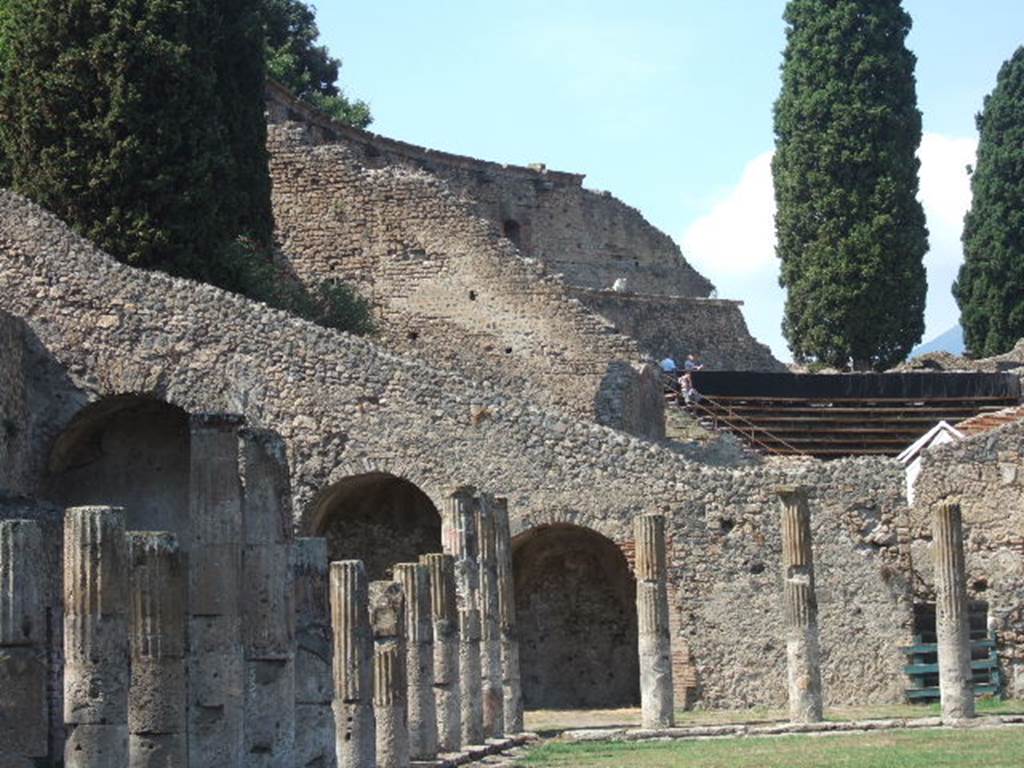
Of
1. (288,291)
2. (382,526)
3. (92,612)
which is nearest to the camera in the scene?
(92,612)

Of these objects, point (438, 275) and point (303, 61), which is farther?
point (303, 61)

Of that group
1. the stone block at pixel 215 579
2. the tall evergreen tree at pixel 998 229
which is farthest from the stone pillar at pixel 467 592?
the tall evergreen tree at pixel 998 229

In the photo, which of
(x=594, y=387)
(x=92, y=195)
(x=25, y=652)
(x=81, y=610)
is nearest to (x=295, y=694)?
(x=81, y=610)

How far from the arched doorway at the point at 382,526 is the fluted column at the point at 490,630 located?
4.73 m

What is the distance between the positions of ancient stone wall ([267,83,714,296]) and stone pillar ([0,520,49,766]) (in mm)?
39391

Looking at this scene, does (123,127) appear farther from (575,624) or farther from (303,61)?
(303,61)

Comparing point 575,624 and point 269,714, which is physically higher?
point 575,624

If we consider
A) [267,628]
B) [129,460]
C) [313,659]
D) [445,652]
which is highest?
[129,460]

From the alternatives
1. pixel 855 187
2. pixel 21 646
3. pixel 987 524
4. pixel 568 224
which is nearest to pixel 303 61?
pixel 568 224

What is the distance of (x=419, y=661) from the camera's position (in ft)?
90.9

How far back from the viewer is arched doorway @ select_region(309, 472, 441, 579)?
37875mm

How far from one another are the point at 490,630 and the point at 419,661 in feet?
14.9

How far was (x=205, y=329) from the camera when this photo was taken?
35812mm

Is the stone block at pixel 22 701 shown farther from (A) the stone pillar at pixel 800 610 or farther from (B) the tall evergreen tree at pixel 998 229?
(B) the tall evergreen tree at pixel 998 229
